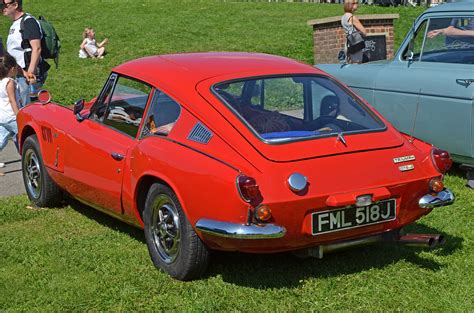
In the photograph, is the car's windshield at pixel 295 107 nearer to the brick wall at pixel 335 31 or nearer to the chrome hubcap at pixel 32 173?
the chrome hubcap at pixel 32 173

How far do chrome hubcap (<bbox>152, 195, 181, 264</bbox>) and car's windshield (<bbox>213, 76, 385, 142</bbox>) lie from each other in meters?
0.75

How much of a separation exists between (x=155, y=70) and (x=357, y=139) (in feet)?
5.22

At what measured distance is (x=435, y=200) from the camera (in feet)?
15.0

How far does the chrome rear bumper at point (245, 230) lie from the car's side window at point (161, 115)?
0.93 meters

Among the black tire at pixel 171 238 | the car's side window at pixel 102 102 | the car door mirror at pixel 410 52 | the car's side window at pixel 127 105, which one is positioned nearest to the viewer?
the black tire at pixel 171 238

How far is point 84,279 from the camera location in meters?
4.75

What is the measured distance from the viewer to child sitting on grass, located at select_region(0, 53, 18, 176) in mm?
7855

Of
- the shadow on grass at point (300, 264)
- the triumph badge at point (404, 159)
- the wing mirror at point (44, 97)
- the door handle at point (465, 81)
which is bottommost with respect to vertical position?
the shadow on grass at point (300, 264)

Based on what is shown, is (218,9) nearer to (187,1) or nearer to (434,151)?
(187,1)

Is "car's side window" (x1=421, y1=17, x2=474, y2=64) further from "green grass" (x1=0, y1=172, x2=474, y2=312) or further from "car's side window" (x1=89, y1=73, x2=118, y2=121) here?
"car's side window" (x1=89, y1=73, x2=118, y2=121)

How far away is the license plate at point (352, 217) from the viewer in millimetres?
4199

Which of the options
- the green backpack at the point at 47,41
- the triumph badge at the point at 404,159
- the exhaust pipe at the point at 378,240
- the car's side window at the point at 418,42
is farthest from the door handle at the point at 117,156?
the car's side window at the point at 418,42

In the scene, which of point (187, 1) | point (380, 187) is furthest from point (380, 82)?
point (187, 1)

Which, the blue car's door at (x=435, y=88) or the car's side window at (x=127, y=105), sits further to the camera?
the blue car's door at (x=435, y=88)
